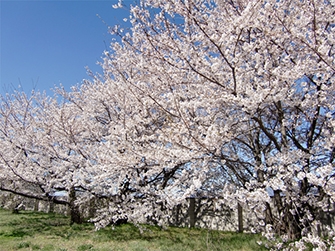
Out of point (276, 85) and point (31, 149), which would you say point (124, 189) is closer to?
point (31, 149)

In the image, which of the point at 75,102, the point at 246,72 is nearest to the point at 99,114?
the point at 75,102

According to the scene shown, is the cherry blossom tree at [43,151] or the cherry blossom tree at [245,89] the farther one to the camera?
the cherry blossom tree at [43,151]

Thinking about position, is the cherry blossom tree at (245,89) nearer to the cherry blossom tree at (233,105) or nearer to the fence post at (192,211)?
the cherry blossom tree at (233,105)

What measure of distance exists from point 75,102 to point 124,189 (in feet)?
16.8

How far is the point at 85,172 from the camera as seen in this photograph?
568 cm

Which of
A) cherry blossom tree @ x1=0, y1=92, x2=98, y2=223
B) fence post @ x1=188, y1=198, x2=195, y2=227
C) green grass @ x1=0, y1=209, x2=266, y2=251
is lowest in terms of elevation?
green grass @ x1=0, y1=209, x2=266, y2=251

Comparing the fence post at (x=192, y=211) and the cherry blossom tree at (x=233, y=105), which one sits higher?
the cherry blossom tree at (x=233, y=105)

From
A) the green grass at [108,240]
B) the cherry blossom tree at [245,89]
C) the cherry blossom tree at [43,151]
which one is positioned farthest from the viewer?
the cherry blossom tree at [43,151]

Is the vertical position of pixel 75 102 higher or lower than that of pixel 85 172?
higher

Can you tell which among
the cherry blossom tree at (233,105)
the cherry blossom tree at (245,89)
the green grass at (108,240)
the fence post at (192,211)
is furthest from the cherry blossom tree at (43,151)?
the fence post at (192,211)

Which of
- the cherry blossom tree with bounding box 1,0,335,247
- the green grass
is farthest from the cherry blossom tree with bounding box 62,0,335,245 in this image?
the green grass

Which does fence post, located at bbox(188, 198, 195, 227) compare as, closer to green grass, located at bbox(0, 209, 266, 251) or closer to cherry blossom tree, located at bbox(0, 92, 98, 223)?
green grass, located at bbox(0, 209, 266, 251)

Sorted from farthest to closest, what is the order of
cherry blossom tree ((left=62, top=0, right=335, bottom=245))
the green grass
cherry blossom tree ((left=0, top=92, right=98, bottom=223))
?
cherry blossom tree ((left=0, top=92, right=98, bottom=223)) → the green grass → cherry blossom tree ((left=62, top=0, right=335, bottom=245))

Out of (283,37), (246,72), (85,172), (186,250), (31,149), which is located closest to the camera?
(246,72)
